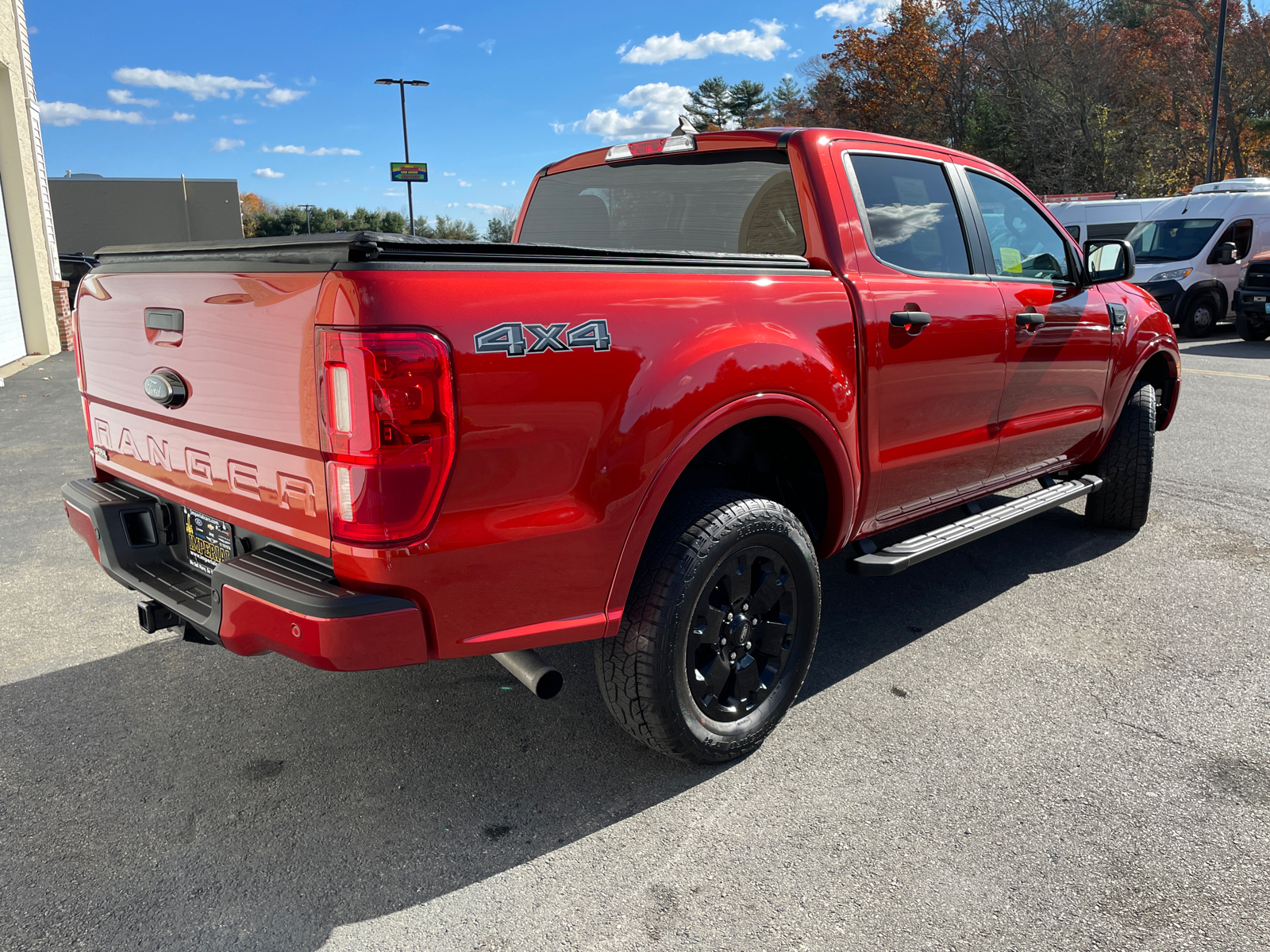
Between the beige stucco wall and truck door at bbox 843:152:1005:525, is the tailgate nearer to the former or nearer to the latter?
truck door at bbox 843:152:1005:525

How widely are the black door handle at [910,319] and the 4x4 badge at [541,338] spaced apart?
135 cm

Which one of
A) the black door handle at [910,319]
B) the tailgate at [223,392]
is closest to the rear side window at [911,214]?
the black door handle at [910,319]

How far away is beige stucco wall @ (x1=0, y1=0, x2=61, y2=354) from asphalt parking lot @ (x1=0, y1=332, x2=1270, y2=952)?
11.9 meters

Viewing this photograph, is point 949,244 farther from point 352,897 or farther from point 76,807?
point 76,807

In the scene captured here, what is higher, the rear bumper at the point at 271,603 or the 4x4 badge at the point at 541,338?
the 4x4 badge at the point at 541,338

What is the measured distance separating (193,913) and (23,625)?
235cm

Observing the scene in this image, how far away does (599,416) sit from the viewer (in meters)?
2.35

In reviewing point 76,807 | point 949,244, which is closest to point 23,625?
point 76,807

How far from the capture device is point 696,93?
76.0 m

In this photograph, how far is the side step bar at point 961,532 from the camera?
11.1 feet

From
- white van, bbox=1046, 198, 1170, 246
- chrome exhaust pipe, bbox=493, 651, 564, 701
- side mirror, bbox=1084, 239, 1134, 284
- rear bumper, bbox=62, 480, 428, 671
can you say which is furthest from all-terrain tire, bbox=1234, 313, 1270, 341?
rear bumper, bbox=62, 480, 428, 671

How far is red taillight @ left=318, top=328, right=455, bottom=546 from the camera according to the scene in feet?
6.68

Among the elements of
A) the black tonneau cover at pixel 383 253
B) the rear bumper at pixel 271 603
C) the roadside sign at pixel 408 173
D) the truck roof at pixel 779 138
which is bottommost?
the rear bumper at pixel 271 603

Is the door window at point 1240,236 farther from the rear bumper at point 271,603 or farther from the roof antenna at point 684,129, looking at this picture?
the rear bumper at point 271,603
